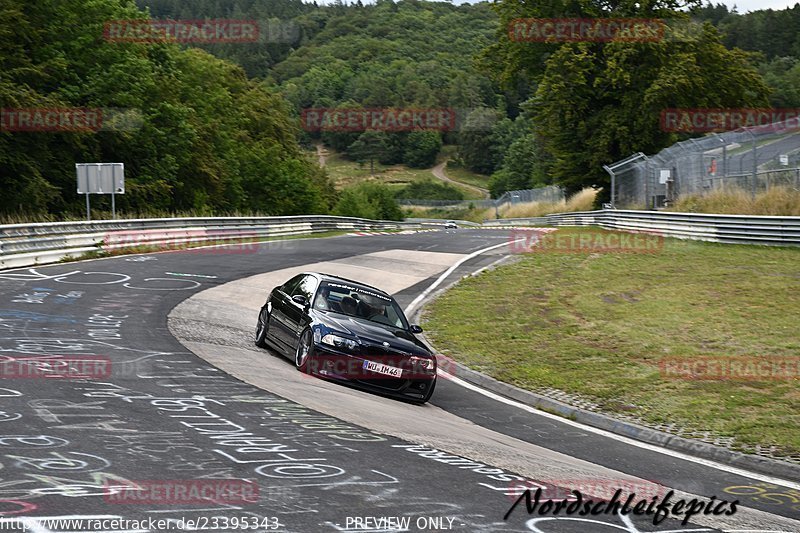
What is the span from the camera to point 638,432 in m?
11.0

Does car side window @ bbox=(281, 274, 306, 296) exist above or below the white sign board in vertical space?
below

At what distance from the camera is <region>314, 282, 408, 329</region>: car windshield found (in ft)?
44.0

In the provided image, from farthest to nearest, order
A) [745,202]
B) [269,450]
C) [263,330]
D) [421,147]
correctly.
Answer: [421,147]
[745,202]
[263,330]
[269,450]

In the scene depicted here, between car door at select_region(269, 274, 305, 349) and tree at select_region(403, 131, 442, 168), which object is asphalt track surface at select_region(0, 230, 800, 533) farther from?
tree at select_region(403, 131, 442, 168)

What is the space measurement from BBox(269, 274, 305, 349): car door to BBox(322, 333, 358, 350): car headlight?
1.34 meters

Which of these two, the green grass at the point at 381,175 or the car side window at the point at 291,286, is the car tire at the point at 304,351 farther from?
the green grass at the point at 381,175

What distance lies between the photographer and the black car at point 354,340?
39.9 feet

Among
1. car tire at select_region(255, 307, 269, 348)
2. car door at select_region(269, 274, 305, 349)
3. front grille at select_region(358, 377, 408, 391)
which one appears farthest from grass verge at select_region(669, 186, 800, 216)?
front grille at select_region(358, 377, 408, 391)

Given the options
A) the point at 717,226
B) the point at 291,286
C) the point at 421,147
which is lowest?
the point at 291,286

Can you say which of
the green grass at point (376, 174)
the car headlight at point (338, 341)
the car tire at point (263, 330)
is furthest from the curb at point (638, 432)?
the green grass at point (376, 174)

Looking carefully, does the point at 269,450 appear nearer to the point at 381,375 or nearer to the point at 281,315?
the point at 381,375

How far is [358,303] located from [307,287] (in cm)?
94

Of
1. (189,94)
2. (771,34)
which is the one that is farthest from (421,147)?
(189,94)

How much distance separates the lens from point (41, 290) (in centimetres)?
1812
